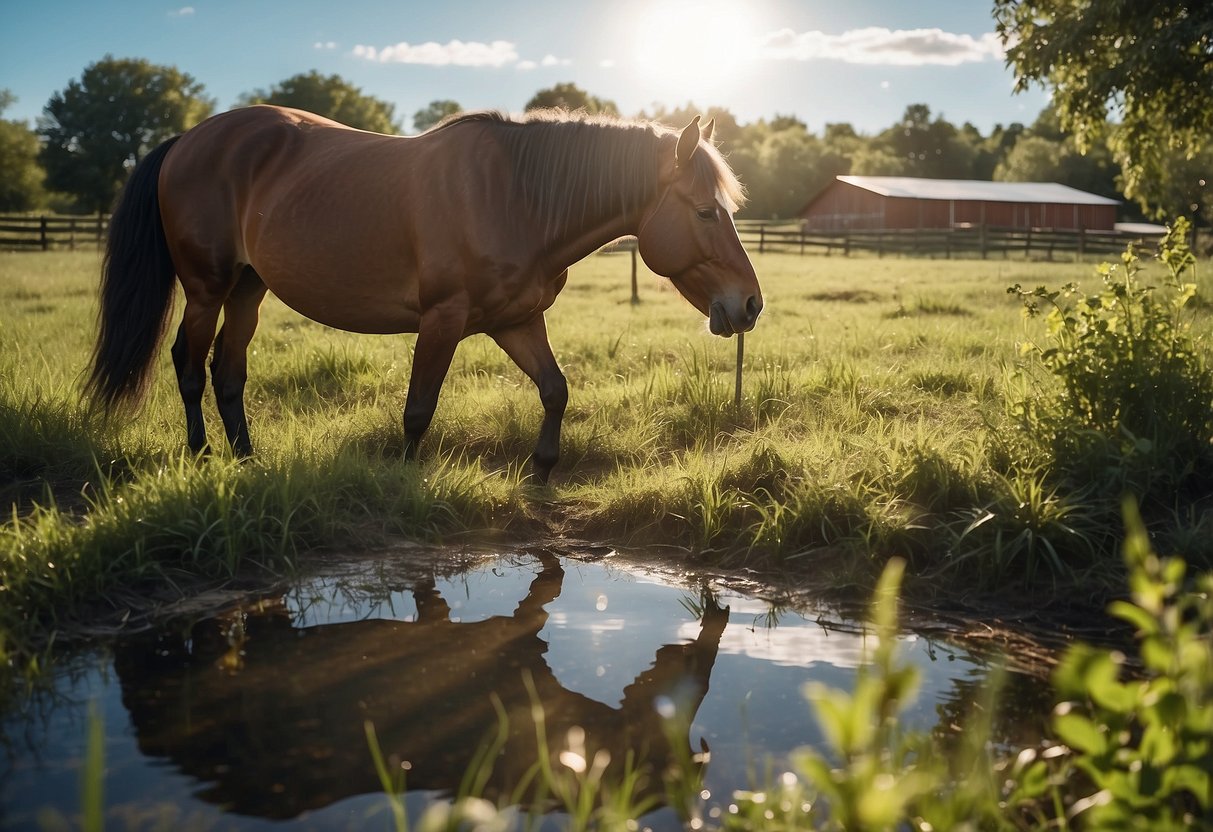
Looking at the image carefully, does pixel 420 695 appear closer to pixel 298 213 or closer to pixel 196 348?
pixel 298 213

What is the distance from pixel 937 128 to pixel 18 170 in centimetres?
8345

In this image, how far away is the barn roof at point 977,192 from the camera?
52875 millimetres

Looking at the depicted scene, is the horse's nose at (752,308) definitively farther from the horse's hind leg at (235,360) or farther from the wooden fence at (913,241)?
the wooden fence at (913,241)

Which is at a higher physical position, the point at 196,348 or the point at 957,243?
the point at 957,243

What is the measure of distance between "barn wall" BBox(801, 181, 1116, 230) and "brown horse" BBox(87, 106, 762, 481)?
5034cm

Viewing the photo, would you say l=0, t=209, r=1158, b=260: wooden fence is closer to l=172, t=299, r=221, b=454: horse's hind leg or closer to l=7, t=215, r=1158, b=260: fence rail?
l=7, t=215, r=1158, b=260: fence rail

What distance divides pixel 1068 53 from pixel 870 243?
27681 millimetres

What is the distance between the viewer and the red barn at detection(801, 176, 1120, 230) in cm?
5350

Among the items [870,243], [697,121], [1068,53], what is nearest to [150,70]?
[870,243]

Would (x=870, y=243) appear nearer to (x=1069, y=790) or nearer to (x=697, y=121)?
(x=697, y=121)

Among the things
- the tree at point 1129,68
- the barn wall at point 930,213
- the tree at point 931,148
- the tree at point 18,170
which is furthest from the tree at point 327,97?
the tree at point 1129,68

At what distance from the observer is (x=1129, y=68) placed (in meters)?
11.6

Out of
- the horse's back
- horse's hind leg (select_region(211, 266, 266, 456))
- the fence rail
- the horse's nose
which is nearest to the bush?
the horse's nose

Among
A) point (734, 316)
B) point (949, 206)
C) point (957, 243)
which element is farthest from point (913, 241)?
point (734, 316)
